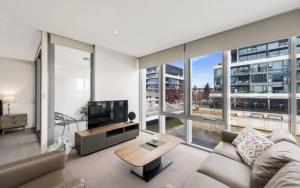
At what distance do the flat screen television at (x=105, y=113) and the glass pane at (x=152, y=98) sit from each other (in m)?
1.03

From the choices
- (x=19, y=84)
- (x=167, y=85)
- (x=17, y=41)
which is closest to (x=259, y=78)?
(x=167, y=85)

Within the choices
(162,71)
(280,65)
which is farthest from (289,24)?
(162,71)

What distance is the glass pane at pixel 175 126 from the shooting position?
3672 millimetres

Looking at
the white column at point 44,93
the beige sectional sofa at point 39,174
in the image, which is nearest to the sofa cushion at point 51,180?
the beige sectional sofa at point 39,174

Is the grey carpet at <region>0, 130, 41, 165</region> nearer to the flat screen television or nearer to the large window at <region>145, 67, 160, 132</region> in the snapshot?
the flat screen television

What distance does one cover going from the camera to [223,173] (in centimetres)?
149

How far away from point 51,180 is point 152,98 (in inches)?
131

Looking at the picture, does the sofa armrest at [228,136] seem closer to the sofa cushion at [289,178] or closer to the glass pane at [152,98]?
the sofa cushion at [289,178]

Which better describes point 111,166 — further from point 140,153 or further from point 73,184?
point 73,184

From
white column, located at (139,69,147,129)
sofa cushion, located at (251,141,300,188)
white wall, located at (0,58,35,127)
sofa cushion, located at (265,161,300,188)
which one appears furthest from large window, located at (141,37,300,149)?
white wall, located at (0,58,35,127)

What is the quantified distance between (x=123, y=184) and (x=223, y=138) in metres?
1.85

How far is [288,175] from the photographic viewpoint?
918mm

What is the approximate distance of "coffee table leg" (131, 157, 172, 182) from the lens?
6.77ft

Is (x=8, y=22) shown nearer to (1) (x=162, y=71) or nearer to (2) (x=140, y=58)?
(2) (x=140, y=58)
